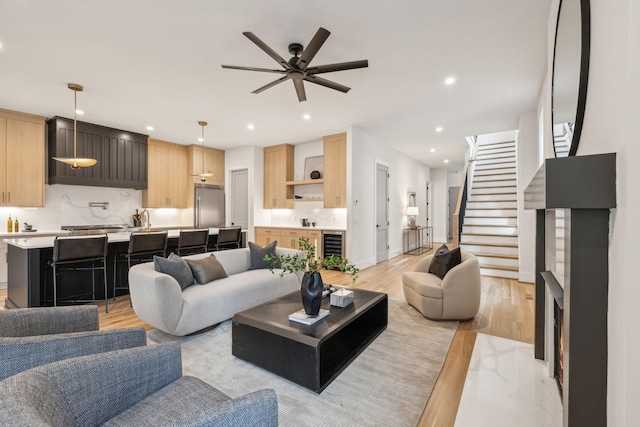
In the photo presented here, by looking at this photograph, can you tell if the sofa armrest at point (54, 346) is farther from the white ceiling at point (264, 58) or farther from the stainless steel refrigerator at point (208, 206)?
the stainless steel refrigerator at point (208, 206)

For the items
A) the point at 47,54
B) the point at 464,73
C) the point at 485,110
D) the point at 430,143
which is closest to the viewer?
the point at 47,54

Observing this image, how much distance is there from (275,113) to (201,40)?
214 centimetres

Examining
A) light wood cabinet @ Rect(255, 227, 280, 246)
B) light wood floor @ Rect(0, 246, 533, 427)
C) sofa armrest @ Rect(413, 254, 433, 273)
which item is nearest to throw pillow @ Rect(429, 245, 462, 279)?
sofa armrest @ Rect(413, 254, 433, 273)

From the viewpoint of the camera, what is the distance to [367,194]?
6242mm

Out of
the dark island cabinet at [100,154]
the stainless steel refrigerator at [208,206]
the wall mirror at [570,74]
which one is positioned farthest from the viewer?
the stainless steel refrigerator at [208,206]

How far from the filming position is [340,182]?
5973 millimetres

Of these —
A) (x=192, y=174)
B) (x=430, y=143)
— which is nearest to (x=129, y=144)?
(x=192, y=174)

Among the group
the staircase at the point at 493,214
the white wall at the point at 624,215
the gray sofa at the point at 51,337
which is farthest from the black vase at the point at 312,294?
the staircase at the point at 493,214

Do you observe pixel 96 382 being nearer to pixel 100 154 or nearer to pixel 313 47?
pixel 313 47

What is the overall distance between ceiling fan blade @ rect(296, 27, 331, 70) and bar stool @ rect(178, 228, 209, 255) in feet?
9.79

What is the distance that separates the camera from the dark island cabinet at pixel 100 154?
5117mm

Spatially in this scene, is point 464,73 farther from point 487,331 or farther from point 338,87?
point 487,331

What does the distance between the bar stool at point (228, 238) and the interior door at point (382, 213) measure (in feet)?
10.4

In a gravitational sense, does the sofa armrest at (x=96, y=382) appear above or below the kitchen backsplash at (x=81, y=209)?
below
